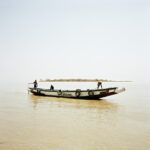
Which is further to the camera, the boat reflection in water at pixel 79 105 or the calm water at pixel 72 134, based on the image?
the boat reflection in water at pixel 79 105

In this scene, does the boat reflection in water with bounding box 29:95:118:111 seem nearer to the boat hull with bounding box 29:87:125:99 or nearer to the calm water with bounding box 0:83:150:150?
the boat hull with bounding box 29:87:125:99

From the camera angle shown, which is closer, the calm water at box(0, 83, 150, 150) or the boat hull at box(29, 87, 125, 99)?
the calm water at box(0, 83, 150, 150)

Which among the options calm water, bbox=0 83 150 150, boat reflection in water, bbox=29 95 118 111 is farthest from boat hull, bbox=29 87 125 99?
calm water, bbox=0 83 150 150

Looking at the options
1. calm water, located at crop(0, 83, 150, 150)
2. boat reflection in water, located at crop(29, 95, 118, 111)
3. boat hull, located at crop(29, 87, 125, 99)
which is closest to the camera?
calm water, located at crop(0, 83, 150, 150)

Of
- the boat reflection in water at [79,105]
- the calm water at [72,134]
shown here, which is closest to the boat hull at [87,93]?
the boat reflection in water at [79,105]

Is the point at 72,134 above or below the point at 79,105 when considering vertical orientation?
above

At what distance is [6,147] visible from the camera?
25.0ft

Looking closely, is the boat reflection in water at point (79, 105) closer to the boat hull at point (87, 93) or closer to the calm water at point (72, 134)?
the boat hull at point (87, 93)

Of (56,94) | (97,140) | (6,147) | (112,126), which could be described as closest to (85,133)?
(97,140)

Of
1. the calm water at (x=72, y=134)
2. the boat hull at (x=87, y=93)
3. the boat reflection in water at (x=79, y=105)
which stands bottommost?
the boat reflection in water at (x=79, y=105)

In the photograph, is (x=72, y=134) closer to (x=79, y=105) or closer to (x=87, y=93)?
(x=79, y=105)

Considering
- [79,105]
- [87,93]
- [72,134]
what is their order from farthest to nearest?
[87,93], [79,105], [72,134]

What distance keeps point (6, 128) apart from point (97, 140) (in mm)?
4834

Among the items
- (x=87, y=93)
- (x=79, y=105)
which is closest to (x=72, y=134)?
(x=79, y=105)
